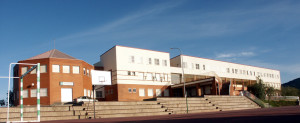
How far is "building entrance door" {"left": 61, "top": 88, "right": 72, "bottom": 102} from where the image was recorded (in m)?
38.8

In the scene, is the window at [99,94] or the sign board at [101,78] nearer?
the sign board at [101,78]

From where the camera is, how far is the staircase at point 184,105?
30.5 metres

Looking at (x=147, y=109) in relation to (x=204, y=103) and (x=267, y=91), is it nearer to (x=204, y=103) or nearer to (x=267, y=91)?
(x=204, y=103)

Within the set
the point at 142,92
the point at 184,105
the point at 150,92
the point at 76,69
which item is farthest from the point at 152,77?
the point at 184,105

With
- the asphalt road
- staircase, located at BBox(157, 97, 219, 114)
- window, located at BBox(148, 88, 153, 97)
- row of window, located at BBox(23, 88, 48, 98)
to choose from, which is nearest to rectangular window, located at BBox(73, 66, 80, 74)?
row of window, located at BBox(23, 88, 48, 98)

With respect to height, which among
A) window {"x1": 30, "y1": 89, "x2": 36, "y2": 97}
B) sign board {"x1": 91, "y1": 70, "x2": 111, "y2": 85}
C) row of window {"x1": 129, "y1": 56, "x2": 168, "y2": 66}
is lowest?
window {"x1": 30, "y1": 89, "x2": 36, "y2": 97}

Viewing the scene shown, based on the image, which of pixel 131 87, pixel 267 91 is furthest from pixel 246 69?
pixel 131 87

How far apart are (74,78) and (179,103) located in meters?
16.9

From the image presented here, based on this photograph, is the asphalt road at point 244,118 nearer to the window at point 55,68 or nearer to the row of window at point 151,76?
the window at point 55,68

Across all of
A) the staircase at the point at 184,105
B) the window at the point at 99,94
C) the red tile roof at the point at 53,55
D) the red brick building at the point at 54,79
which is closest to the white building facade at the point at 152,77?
the window at the point at 99,94

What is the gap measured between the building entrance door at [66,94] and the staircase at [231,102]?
1935 centimetres

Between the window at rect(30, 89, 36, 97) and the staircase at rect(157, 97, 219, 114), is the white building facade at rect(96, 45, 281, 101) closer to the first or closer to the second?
the staircase at rect(157, 97, 219, 114)

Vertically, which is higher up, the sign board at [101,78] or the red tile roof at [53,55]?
the red tile roof at [53,55]

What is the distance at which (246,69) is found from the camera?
69.1m
